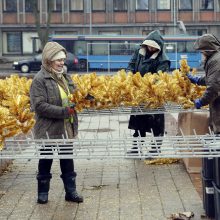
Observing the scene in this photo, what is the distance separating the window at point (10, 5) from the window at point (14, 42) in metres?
2.01

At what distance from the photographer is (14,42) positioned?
56.5m

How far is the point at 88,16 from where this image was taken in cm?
5669

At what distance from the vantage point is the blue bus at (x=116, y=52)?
33.1 m

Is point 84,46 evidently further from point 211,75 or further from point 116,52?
point 211,75

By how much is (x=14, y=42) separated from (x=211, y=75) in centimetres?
5053

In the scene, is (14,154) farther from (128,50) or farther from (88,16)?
(88,16)

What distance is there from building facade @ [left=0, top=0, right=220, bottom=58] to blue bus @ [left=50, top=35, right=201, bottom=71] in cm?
1662

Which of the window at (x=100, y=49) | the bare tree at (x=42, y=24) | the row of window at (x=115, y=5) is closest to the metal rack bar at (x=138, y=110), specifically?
the window at (x=100, y=49)

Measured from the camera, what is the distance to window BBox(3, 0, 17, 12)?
188 ft

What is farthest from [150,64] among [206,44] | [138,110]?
[206,44]

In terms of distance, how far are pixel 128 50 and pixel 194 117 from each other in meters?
27.2

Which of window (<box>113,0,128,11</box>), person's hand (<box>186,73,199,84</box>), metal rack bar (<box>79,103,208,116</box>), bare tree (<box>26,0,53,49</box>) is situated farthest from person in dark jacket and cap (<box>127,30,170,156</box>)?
window (<box>113,0,128,11</box>)

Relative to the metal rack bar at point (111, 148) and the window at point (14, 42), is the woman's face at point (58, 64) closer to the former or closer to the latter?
the metal rack bar at point (111, 148)

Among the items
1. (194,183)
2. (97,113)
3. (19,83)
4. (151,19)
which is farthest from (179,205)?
(151,19)
